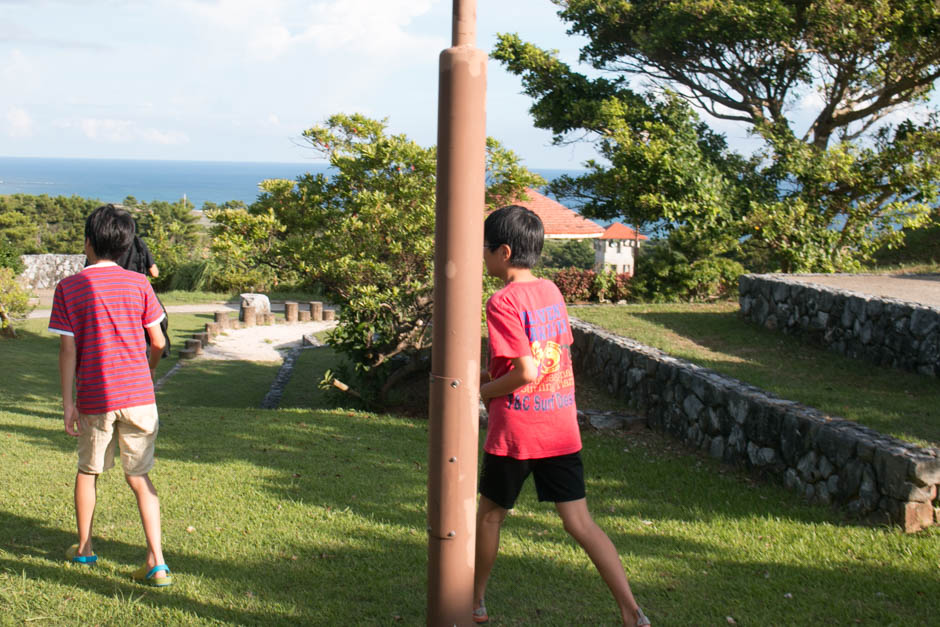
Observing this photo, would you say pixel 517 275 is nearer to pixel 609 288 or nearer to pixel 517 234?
pixel 517 234

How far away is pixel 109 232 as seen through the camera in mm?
3441

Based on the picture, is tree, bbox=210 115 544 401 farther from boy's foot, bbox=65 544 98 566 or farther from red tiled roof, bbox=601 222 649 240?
red tiled roof, bbox=601 222 649 240

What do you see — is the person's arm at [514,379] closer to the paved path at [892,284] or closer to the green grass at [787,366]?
the green grass at [787,366]

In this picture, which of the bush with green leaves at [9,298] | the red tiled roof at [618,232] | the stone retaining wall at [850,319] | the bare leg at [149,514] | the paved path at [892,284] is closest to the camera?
the bare leg at [149,514]

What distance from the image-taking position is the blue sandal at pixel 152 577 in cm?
351

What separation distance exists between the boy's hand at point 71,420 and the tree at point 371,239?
588 cm

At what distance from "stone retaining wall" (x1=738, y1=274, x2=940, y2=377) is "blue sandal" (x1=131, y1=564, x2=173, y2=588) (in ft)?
23.3

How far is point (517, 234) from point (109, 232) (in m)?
1.82

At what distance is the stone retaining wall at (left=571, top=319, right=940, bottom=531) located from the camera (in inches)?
175

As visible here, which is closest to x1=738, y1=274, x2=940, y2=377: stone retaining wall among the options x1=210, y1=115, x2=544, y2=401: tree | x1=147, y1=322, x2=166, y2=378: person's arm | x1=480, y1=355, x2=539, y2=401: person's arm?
x1=210, y1=115, x2=544, y2=401: tree

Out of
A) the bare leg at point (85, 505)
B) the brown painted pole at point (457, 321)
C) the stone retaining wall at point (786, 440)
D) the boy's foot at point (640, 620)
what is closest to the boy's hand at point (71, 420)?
the bare leg at point (85, 505)

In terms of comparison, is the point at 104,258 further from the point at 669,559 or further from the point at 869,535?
the point at 869,535

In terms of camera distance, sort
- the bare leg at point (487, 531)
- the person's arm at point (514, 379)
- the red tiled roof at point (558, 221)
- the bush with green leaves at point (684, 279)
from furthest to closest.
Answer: the red tiled roof at point (558, 221) → the bush with green leaves at point (684, 279) → the bare leg at point (487, 531) → the person's arm at point (514, 379)

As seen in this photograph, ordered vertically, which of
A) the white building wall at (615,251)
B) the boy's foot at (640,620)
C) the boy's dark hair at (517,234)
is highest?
the white building wall at (615,251)
